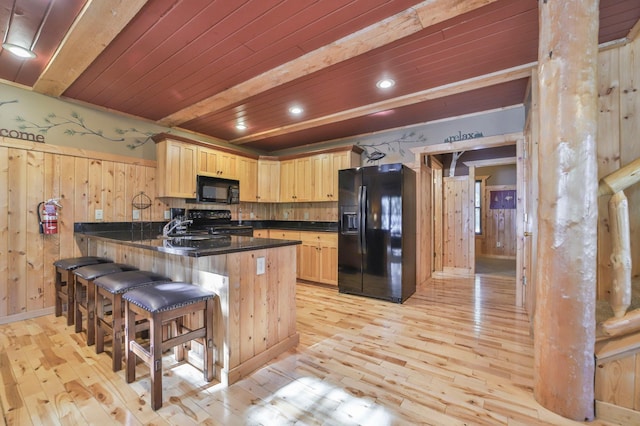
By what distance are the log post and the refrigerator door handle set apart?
→ 241 centimetres

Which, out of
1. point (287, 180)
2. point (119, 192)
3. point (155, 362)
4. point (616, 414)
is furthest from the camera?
point (287, 180)

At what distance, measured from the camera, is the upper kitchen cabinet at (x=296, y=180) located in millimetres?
4832

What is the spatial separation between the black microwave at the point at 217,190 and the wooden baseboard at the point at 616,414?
175 inches

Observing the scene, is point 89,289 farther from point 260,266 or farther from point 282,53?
point 282,53

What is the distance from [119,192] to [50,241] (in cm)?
88

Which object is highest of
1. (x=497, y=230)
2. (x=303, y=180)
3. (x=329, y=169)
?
(x=329, y=169)

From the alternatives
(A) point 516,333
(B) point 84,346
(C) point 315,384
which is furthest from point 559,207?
(B) point 84,346

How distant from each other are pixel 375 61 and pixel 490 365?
2626 millimetres

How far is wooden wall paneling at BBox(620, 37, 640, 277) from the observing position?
188 cm

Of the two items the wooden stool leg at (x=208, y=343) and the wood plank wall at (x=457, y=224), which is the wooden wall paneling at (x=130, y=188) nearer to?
the wooden stool leg at (x=208, y=343)

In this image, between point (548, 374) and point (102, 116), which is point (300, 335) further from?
point (102, 116)

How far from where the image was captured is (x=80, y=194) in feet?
10.8

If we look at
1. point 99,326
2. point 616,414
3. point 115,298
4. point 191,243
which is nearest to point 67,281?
point 99,326

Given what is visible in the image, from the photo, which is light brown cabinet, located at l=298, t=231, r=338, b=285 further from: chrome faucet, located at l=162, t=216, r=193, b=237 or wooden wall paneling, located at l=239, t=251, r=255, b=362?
wooden wall paneling, located at l=239, t=251, r=255, b=362
